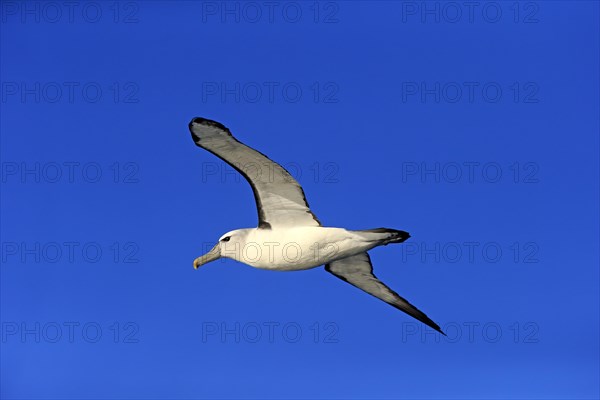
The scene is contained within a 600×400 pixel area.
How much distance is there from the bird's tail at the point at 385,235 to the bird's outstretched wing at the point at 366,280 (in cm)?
201

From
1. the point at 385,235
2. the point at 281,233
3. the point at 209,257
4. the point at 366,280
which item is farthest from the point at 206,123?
the point at 366,280

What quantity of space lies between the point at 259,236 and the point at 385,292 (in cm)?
358

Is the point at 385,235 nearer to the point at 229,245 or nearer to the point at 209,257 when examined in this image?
the point at 229,245

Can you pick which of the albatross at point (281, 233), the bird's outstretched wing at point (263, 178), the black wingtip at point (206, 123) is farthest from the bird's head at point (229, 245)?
the black wingtip at point (206, 123)

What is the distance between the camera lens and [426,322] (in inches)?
674

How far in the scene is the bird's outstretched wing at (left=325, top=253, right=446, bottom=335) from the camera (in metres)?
17.2

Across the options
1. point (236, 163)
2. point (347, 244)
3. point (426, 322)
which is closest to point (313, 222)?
point (347, 244)

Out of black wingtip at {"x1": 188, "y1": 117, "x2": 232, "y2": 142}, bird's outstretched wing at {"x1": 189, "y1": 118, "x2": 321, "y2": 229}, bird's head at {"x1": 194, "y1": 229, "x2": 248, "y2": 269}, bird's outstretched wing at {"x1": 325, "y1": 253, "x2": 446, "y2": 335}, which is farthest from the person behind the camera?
bird's outstretched wing at {"x1": 325, "y1": 253, "x2": 446, "y2": 335}

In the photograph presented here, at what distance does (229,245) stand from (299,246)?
1511 millimetres

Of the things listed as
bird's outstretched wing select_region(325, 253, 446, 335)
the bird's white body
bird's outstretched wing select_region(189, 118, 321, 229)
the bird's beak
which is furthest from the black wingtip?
bird's outstretched wing select_region(325, 253, 446, 335)

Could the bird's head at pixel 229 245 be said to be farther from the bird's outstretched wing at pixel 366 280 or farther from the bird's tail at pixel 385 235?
the bird's outstretched wing at pixel 366 280

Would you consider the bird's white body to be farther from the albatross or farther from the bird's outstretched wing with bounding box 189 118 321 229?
the bird's outstretched wing with bounding box 189 118 321 229

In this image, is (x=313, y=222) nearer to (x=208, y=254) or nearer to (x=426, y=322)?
(x=208, y=254)

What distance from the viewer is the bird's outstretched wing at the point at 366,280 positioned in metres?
17.2
